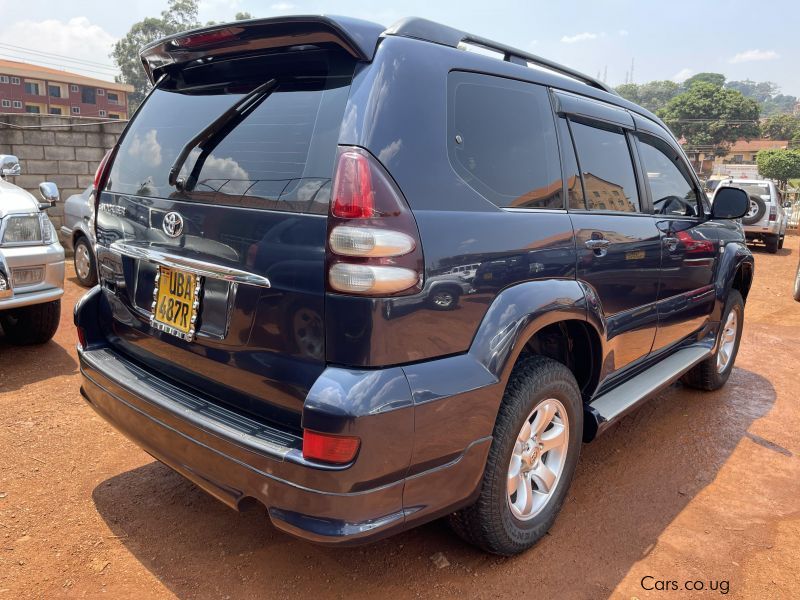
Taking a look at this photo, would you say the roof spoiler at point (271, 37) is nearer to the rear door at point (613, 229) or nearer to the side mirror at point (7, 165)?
the rear door at point (613, 229)

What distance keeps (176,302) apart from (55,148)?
28.5 ft

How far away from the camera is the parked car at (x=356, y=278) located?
1798 mm

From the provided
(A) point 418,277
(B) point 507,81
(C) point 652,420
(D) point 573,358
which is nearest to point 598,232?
(D) point 573,358

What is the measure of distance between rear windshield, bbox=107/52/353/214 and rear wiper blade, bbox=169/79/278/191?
1 centimetres

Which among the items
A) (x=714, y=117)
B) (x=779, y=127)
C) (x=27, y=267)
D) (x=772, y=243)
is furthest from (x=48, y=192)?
(x=779, y=127)

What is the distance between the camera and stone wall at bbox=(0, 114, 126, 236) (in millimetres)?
8938

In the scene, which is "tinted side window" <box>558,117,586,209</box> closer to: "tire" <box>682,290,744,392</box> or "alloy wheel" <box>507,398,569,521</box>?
"alloy wheel" <box>507,398,569,521</box>

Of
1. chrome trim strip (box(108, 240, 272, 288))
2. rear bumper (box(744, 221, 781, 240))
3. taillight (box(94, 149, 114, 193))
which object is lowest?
rear bumper (box(744, 221, 781, 240))

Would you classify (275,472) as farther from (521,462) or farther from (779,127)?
(779,127)

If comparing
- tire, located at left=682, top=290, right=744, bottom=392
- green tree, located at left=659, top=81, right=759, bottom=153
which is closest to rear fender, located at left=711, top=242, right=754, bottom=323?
tire, located at left=682, top=290, right=744, bottom=392

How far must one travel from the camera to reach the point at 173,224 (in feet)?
7.30

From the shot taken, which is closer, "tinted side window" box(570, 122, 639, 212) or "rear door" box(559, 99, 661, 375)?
"rear door" box(559, 99, 661, 375)

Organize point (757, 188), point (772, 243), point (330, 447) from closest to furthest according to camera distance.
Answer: point (330, 447), point (772, 243), point (757, 188)

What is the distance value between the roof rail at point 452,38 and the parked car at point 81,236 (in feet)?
20.2
